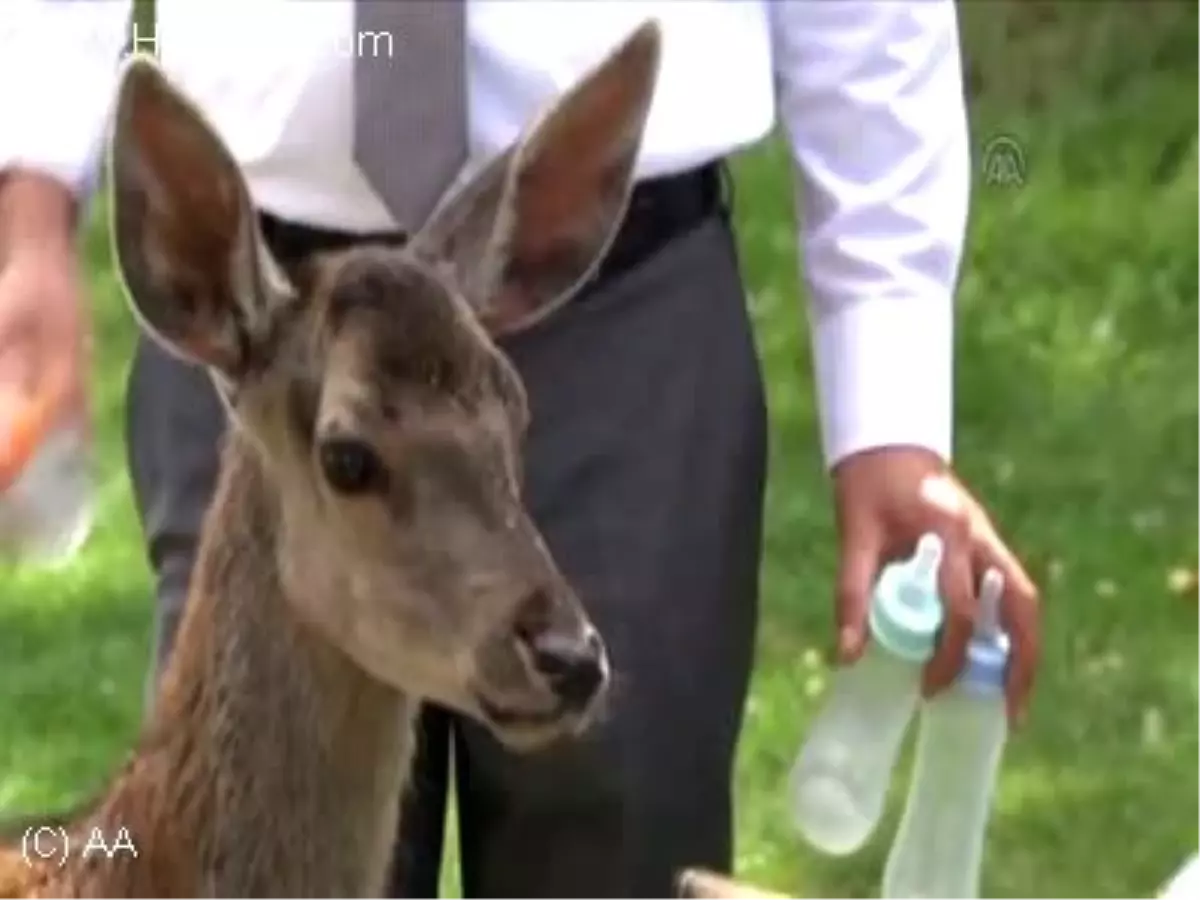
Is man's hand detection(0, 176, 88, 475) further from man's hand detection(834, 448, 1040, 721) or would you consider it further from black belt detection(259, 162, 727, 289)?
man's hand detection(834, 448, 1040, 721)

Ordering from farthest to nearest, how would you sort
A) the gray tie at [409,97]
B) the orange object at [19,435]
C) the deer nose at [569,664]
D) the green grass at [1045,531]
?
the green grass at [1045,531] < the gray tie at [409,97] < the orange object at [19,435] < the deer nose at [569,664]

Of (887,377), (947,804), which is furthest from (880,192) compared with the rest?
(947,804)

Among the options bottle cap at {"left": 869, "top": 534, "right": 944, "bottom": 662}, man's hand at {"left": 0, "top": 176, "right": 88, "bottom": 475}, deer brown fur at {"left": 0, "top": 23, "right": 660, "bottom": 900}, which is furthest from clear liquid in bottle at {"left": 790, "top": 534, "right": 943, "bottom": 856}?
man's hand at {"left": 0, "top": 176, "right": 88, "bottom": 475}

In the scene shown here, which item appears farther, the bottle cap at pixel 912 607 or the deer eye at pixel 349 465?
the bottle cap at pixel 912 607

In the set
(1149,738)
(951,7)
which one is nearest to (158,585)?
(951,7)

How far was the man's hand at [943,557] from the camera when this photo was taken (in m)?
1.90

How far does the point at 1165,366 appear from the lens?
4.83 meters

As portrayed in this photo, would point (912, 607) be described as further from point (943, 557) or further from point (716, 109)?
point (716, 109)

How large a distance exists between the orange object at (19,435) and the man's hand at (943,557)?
0.51 meters

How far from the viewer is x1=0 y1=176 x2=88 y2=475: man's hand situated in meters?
1.77

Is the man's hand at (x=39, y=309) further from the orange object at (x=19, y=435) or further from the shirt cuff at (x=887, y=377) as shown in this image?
the shirt cuff at (x=887, y=377)

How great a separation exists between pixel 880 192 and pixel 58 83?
1.73ft

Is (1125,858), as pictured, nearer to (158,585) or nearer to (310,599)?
(158,585)

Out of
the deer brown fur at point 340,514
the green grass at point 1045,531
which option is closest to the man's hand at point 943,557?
the deer brown fur at point 340,514
